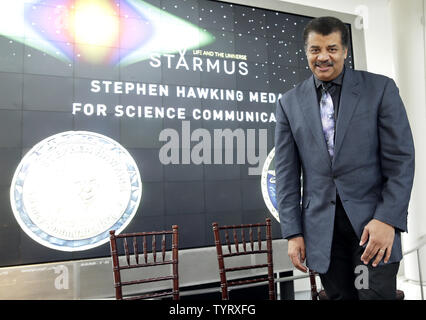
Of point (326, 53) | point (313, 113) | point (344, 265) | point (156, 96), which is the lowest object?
point (344, 265)

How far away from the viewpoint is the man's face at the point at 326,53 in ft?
3.48

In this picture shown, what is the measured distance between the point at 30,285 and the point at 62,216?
0.50 m

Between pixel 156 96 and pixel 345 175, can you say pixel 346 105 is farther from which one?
pixel 156 96

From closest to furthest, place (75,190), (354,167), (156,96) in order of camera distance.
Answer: (354,167)
(75,190)
(156,96)

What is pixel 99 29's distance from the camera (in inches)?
108

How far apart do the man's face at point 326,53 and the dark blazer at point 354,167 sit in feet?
0.21

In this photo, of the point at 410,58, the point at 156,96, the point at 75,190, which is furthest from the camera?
the point at 410,58

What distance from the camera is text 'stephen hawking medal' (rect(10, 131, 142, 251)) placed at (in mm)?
2451

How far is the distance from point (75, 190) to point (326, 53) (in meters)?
2.12

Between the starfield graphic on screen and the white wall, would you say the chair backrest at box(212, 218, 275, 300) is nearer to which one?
the starfield graphic on screen

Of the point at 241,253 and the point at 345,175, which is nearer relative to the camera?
the point at 345,175

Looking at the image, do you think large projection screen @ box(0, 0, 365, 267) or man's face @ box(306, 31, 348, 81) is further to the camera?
large projection screen @ box(0, 0, 365, 267)

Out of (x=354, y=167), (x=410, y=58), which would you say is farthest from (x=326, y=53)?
(x=410, y=58)

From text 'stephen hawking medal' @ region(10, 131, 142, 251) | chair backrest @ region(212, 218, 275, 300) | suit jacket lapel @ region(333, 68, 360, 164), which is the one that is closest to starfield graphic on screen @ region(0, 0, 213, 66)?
text 'stephen hawking medal' @ region(10, 131, 142, 251)
